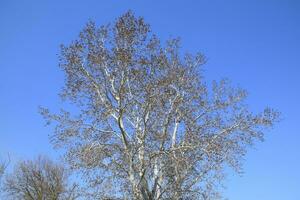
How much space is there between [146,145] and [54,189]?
2784 cm

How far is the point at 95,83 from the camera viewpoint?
78.2ft

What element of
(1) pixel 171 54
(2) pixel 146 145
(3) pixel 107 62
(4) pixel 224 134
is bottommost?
(2) pixel 146 145

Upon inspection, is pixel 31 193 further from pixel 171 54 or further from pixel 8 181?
pixel 171 54

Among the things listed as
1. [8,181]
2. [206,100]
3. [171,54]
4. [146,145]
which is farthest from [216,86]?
[8,181]

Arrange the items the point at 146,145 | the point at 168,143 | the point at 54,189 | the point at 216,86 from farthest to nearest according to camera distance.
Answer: the point at 54,189, the point at 216,86, the point at 168,143, the point at 146,145

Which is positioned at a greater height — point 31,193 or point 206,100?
point 31,193

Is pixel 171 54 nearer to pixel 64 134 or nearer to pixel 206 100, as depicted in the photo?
pixel 206 100

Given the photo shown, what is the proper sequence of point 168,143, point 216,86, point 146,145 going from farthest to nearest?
point 216,86, point 168,143, point 146,145

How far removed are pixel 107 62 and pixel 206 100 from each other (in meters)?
6.13

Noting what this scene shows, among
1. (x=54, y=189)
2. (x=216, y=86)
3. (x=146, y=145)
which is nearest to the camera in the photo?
(x=146, y=145)

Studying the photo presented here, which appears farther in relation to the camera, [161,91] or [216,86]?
[216,86]

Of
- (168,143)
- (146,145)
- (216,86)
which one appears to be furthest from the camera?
(216,86)

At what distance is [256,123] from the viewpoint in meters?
24.4

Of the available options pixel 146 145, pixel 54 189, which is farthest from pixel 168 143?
pixel 54 189
